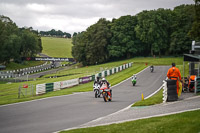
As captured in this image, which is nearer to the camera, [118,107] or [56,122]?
[56,122]

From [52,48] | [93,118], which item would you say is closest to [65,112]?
[93,118]

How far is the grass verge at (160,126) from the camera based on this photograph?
8.55 metres

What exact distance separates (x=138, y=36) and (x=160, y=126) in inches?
3244

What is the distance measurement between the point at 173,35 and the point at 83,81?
55.2m

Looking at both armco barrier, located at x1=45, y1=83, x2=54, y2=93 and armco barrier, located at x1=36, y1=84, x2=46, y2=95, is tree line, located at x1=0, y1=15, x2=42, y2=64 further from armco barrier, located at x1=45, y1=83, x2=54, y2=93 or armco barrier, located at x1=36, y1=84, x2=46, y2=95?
armco barrier, located at x1=36, y1=84, x2=46, y2=95

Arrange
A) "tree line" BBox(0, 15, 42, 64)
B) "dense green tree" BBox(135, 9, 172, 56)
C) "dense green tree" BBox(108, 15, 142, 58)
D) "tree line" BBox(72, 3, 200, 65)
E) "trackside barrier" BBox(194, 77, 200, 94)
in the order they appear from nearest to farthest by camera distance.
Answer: "trackside barrier" BBox(194, 77, 200, 94), "tree line" BBox(72, 3, 200, 65), "dense green tree" BBox(135, 9, 172, 56), "tree line" BBox(0, 15, 42, 64), "dense green tree" BBox(108, 15, 142, 58)

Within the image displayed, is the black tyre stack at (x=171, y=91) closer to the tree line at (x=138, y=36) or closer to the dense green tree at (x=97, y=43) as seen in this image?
the tree line at (x=138, y=36)

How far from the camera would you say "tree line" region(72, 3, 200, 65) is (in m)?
85.4

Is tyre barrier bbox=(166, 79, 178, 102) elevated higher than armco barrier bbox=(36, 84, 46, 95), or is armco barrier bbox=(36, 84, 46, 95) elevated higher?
tyre barrier bbox=(166, 79, 178, 102)

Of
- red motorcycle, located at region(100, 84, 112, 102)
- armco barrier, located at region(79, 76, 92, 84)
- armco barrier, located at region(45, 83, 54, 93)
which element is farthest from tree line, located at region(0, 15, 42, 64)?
red motorcycle, located at region(100, 84, 112, 102)

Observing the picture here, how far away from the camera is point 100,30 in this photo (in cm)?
9000

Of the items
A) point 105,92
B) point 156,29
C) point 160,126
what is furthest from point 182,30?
point 160,126

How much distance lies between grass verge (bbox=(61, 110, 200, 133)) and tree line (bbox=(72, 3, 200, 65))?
76.2 m

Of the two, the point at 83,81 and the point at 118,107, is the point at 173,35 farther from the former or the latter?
the point at 118,107
